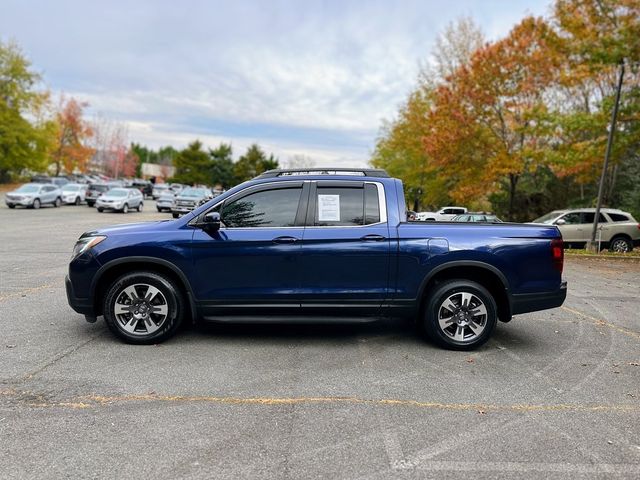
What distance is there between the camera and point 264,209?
5301 millimetres

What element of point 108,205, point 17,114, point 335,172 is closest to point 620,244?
point 335,172

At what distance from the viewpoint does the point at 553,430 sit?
11.3 ft

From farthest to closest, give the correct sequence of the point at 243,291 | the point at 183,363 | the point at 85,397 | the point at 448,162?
the point at 448,162 < the point at 243,291 < the point at 183,363 < the point at 85,397

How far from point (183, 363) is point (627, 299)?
782 centimetres

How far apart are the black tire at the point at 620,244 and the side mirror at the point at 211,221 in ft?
54.8

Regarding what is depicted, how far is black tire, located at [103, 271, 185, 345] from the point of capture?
5.17 m

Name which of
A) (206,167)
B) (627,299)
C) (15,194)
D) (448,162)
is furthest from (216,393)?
(206,167)

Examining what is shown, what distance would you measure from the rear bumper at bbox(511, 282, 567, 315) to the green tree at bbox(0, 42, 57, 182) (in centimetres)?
5171

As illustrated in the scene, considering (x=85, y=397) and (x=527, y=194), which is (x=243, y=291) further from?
(x=527, y=194)

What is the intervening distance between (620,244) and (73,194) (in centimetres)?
3465

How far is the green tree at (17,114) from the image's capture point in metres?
45.6

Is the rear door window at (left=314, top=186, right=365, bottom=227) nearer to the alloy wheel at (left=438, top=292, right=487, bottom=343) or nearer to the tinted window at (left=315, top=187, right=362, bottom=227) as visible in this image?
the tinted window at (left=315, top=187, right=362, bottom=227)

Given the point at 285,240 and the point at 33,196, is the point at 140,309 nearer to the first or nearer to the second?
the point at 285,240

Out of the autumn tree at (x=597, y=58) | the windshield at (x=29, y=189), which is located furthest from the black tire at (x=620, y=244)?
the windshield at (x=29, y=189)
